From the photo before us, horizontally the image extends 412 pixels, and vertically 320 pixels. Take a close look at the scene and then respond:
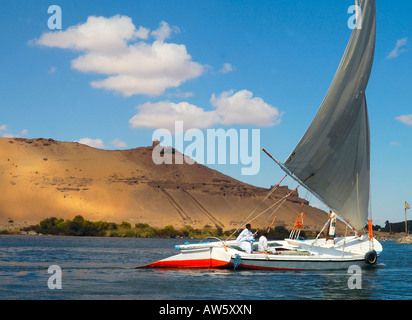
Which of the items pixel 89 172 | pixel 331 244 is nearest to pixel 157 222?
pixel 89 172

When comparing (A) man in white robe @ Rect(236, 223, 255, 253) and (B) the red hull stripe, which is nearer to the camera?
(B) the red hull stripe

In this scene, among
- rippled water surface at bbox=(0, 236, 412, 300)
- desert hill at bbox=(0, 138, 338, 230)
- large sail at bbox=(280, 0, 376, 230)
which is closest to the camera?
rippled water surface at bbox=(0, 236, 412, 300)

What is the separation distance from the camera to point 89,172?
156m

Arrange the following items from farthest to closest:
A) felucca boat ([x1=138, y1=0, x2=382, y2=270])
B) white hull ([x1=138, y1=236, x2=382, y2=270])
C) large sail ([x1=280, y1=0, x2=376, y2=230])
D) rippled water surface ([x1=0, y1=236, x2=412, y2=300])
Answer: large sail ([x1=280, y1=0, x2=376, y2=230]), felucca boat ([x1=138, y1=0, x2=382, y2=270]), white hull ([x1=138, y1=236, x2=382, y2=270]), rippled water surface ([x1=0, y1=236, x2=412, y2=300])

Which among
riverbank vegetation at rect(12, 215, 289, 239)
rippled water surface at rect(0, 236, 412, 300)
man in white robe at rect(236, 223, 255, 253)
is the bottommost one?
riverbank vegetation at rect(12, 215, 289, 239)

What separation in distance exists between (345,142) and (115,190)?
128508mm

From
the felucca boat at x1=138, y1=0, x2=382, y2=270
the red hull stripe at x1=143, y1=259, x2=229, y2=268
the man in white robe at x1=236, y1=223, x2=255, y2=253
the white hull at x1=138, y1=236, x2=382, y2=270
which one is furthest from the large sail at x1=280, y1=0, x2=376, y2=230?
the red hull stripe at x1=143, y1=259, x2=229, y2=268

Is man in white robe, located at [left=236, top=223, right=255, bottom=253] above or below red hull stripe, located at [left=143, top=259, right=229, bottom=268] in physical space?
above

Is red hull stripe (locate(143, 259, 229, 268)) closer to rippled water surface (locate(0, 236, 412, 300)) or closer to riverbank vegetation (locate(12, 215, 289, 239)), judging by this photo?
rippled water surface (locate(0, 236, 412, 300))

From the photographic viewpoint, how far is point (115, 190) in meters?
151

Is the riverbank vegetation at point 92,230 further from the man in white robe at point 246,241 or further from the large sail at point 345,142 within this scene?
the man in white robe at point 246,241

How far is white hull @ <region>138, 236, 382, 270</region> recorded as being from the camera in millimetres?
24203
